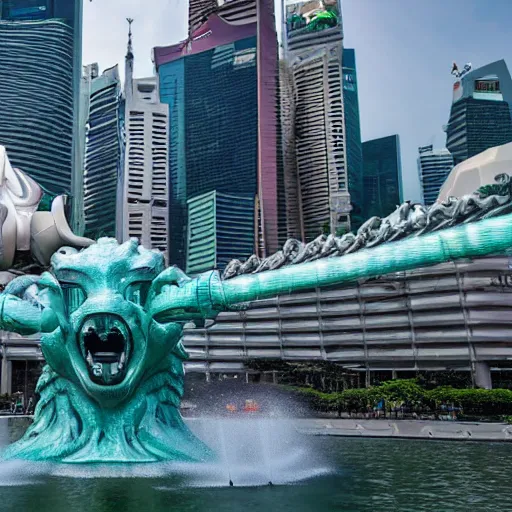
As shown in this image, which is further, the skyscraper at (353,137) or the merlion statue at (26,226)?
the skyscraper at (353,137)

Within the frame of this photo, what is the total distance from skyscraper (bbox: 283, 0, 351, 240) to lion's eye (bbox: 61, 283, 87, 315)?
6546 centimetres

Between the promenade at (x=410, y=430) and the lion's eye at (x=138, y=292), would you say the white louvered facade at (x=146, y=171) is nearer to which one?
the promenade at (x=410, y=430)

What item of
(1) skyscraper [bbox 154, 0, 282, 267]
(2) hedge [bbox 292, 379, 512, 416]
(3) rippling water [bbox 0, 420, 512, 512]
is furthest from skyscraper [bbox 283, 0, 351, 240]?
(3) rippling water [bbox 0, 420, 512, 512]

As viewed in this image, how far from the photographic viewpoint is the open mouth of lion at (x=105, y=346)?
13.0 metres

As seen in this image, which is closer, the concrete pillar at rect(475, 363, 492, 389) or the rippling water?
the rippling water

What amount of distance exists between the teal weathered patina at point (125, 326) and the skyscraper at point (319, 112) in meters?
65.6

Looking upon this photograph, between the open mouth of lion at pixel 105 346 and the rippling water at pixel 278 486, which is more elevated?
the open mouth of lion at pixel 105 346

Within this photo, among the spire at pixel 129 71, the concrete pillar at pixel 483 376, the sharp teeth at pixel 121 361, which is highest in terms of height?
the spire at pixel 129 71

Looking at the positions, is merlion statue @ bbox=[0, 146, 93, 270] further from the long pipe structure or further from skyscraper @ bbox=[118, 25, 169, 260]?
the long pipe structure

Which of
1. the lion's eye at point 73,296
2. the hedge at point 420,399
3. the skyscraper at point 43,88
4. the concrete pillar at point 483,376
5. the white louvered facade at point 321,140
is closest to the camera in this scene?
the lion's eye at point 73,296

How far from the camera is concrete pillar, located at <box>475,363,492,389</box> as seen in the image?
41812 millimetres

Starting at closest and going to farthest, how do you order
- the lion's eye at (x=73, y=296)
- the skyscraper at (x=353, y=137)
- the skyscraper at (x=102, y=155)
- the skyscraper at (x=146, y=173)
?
1. the lion's eye at (x=73, y=296)
2. the skyscraper at (x=146, y=173)
3. the skyscraper at (x=353, y=137)
4. the skyscraper at (x=102, y=155)

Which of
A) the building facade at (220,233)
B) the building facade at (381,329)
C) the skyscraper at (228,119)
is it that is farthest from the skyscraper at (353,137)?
the building facade at (381,329)

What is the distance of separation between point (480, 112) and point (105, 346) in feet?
279
